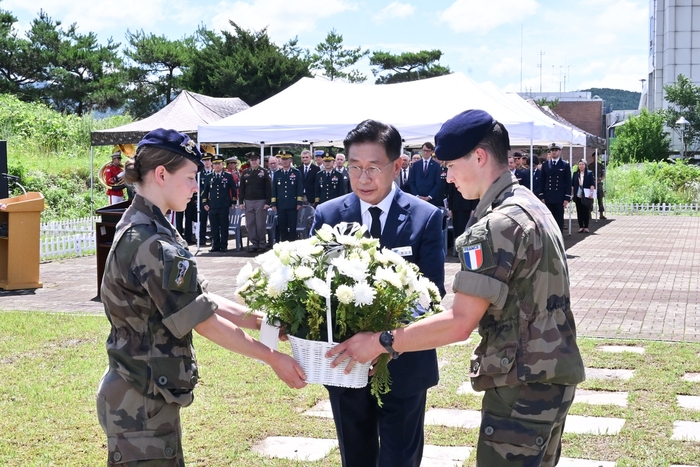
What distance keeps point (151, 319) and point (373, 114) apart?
47.8 ft

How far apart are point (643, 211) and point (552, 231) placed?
100 feet

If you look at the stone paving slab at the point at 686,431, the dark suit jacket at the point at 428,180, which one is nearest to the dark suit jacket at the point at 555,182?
the dark suit jacket at the point at 428,180

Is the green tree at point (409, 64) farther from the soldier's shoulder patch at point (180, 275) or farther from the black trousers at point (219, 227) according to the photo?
the soldier's shoulder patch at point (180, 275)

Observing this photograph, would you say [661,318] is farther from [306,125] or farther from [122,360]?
[306,125]

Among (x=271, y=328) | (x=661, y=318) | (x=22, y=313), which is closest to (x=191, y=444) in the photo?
(x=271, y=328)

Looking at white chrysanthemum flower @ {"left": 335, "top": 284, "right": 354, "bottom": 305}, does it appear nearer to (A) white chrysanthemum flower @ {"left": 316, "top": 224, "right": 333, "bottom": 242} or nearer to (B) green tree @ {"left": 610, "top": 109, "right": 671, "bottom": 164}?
(A) white chrysanthemum flower @ {"left": 316, "top": 224, "right": 333, "bottom": 242}

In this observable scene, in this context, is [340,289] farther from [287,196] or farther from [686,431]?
[287,196]

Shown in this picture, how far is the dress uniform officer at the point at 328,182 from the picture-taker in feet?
58.7

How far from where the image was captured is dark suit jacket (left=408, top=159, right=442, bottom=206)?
16.8 meters

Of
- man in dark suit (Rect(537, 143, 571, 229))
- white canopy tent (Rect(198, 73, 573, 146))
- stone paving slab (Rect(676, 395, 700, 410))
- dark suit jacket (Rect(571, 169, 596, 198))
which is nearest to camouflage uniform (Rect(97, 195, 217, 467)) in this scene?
stone paving slab (Rect(676, 395, 700, 410))

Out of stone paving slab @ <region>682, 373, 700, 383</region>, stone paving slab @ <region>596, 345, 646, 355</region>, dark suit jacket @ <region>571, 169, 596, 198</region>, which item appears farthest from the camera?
dark suit jacket @ <region>571, 169, 596, 198</region>

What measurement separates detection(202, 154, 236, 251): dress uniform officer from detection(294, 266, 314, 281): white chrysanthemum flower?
15.2m

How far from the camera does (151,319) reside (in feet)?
9.29

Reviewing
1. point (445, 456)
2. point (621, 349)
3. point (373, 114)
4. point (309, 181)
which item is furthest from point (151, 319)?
point (309, 181)
